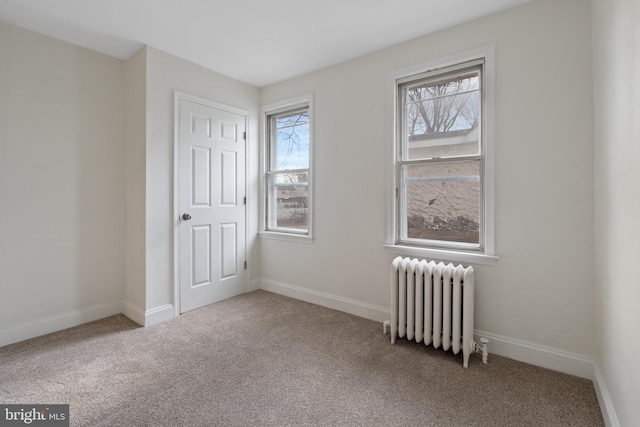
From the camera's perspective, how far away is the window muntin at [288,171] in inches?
138

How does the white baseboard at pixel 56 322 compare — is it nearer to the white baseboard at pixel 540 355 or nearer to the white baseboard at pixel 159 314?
the white baseboard at pixel 159 314

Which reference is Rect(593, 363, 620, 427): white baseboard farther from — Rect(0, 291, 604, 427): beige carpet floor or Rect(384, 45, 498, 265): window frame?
Rect(384, 45, 498, 265): window frame

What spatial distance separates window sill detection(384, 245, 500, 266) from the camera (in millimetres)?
2268

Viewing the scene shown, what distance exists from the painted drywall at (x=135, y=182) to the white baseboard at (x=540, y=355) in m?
3.06

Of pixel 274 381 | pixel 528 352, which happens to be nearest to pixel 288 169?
pixel 274 381

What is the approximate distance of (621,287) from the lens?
1345mm

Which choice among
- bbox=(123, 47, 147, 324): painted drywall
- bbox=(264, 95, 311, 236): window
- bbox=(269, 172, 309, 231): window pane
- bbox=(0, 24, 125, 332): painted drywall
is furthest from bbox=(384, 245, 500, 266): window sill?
bbox=(0, 24, 125, 332): painted drywall

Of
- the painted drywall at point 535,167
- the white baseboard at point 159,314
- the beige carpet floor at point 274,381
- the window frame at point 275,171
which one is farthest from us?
the window frame at point 275,171

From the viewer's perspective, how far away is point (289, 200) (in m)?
3.68

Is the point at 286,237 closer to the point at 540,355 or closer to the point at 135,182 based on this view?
the point at 135,182

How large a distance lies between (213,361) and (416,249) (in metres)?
1.85

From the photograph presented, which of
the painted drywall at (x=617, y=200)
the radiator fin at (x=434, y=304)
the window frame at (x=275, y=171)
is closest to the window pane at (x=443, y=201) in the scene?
the radiator fin at (x=434, y=304)

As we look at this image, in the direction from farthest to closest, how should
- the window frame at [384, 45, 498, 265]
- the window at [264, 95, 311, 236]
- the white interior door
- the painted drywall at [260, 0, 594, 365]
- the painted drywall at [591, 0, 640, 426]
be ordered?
the window at [264, 95, 311, 236]
the white interior door
the window frame at [384, 45, 498, 265]
the painted drywall at [260, 0, 594, 365]
the painted drywall at [591, 0, 640, 426]

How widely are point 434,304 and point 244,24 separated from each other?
2701mm
